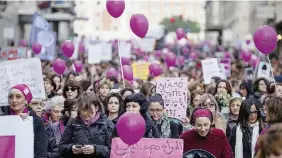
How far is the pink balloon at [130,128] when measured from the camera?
6246 mm

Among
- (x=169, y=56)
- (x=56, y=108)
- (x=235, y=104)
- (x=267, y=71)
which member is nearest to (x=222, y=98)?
(x=235, y=104)

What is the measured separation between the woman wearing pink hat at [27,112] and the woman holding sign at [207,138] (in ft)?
4.20

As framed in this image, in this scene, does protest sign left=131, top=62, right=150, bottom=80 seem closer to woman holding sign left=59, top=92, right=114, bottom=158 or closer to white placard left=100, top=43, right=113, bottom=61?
white placard left=100, top=43, right=113, bottom=61

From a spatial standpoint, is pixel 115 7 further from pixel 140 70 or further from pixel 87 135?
pixel 87 135

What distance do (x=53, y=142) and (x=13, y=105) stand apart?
4.20 ft

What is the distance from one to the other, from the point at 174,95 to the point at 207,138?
11.5ft

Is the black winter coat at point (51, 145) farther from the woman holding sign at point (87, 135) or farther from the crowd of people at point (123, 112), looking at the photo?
the woman holding sign at point (87, 135)

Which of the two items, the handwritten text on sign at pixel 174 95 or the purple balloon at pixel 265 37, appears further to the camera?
the purple balloon at pixel 265 37

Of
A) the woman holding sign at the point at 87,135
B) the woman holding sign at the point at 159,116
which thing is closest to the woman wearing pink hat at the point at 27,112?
the woman holding sign at the point at 87,135

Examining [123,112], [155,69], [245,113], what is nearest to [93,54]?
[155,69]

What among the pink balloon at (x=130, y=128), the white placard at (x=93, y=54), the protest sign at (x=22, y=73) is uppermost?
the white placard at (x=93, y=54)

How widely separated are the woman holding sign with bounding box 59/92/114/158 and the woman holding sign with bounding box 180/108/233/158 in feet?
2.45

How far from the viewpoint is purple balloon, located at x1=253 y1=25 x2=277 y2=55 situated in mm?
11430

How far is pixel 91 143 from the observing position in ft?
24.0
